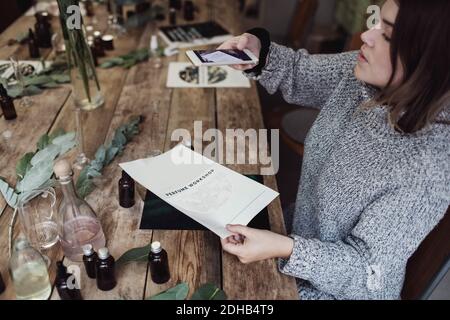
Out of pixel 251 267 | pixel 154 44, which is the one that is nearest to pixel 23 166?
pixel 251 267

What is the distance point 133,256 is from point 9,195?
14.2 inches

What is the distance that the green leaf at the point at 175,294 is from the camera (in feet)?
2.59

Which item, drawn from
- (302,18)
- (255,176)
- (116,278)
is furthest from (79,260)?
(302,18)

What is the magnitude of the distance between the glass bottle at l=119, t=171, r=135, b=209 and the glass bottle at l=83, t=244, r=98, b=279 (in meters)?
0.20

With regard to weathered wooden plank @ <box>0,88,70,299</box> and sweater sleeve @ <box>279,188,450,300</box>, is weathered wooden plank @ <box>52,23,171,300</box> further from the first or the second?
sweater sleeve @ <box>279,188,450,300</box>

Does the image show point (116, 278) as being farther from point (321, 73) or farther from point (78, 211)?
point (321, 73)

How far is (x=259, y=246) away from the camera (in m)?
0.85

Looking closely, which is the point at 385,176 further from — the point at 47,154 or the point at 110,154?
the point at 47,154

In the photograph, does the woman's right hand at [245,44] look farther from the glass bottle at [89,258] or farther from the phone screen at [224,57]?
the glass bottle at [89,258]

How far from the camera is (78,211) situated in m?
0.89

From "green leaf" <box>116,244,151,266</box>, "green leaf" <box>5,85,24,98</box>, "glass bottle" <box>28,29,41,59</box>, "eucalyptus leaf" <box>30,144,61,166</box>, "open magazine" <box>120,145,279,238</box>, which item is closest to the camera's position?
"green leaf" <box>116,244,151,266</box>

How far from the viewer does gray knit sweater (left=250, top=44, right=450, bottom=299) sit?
83 centimetres

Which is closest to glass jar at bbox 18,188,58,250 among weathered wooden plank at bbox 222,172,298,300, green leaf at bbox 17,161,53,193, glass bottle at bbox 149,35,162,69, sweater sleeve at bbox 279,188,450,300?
green leaf at bbox 17,161,53,193
